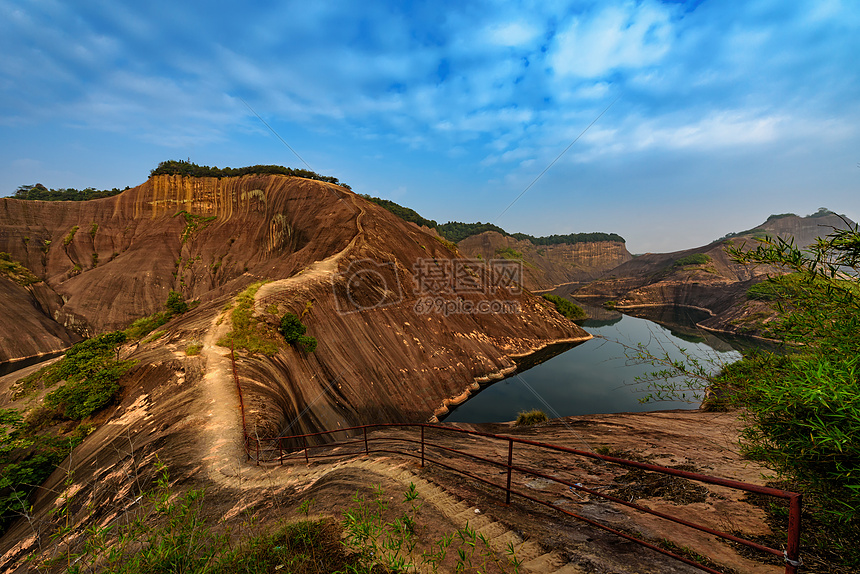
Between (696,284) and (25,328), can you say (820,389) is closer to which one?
(25,328)

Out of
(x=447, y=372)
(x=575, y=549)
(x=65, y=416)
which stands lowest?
(x=447, y=372)

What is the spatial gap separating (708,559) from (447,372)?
25.8m

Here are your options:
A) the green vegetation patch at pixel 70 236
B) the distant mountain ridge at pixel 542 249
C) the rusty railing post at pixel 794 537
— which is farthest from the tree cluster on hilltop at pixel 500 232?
the rusty railing post at pixel 794 537

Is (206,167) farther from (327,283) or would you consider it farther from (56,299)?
(327,283)

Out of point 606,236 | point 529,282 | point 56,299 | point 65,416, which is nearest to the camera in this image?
point 65,416

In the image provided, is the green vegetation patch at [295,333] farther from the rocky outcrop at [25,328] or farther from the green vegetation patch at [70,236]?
the green vegetation patch at [70,236]

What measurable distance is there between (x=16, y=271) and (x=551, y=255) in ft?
574

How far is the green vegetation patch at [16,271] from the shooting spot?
→ 4388 centimetres

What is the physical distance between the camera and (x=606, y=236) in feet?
585

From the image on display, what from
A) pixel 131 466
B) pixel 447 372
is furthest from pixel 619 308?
pixel 131 466

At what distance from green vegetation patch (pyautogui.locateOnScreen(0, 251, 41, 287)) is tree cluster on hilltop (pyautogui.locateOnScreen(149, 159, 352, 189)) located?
75.7ft

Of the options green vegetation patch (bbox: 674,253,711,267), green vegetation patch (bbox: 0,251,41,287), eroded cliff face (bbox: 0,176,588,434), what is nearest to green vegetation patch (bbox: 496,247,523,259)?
green vegetation patch (bbox: 674,253,711,267)

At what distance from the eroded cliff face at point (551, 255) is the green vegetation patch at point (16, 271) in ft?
351

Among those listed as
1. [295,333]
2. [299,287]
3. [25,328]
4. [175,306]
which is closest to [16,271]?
[25,328]
